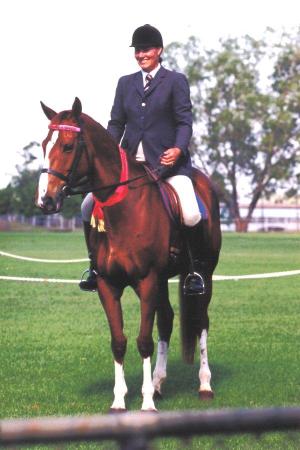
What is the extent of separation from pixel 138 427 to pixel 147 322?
671 cm

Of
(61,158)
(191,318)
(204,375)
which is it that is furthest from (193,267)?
(61,158)

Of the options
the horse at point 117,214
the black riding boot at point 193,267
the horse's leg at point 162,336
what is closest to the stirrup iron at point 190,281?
the black riding boot at point 193,267

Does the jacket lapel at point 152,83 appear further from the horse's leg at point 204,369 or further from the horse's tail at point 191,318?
the horse's leg at point 204,369

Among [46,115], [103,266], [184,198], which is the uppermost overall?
[46,115]

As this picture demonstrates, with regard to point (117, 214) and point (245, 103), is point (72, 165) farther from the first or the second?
point (245, 103)

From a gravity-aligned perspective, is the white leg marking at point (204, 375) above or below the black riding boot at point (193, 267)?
below

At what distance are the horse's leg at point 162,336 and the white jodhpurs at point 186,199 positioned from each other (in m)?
0.68

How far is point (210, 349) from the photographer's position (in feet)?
40.3

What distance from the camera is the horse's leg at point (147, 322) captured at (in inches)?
311

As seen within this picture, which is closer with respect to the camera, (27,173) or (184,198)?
(184,198)

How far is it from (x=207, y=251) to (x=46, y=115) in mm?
2461

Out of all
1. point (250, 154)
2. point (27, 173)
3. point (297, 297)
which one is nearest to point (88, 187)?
point (297, 297)

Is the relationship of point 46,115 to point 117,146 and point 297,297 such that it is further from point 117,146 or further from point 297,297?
point 297,297

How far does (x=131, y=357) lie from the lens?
11578 millimetres
